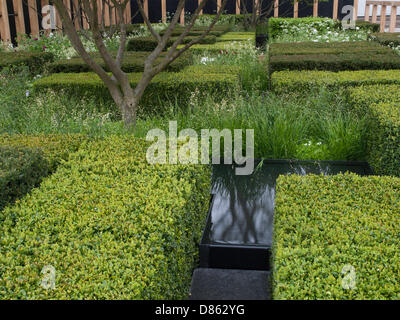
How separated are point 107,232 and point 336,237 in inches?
53.5

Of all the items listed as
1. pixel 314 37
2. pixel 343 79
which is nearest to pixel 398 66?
pixel 343 79

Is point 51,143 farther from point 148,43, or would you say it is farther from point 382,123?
point 148,43

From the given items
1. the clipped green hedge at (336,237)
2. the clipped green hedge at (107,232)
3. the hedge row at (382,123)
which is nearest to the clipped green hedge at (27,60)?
the clipped green hedge at (107,232)

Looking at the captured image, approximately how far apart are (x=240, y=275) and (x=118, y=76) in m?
4.17

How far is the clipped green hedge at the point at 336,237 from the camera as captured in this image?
2.28 metres

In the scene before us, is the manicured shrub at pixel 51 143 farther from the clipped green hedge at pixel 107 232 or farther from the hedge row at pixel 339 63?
the hedge row at pixel 339 63

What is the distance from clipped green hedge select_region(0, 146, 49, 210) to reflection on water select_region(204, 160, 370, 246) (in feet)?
4.89

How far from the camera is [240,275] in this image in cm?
366

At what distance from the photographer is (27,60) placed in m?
9.56

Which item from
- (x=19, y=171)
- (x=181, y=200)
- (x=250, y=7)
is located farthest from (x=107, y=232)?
(x=250, y=7)

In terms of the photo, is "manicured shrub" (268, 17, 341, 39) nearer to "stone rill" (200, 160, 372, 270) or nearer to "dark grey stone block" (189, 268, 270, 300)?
"stone rill" (200, 160, 372, 270)

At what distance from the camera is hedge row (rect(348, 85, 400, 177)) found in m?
4.46

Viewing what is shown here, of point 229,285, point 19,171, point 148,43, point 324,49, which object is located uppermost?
point 19,171

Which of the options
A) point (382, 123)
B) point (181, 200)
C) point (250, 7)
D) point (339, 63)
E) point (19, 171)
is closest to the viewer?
point (181, 200)
